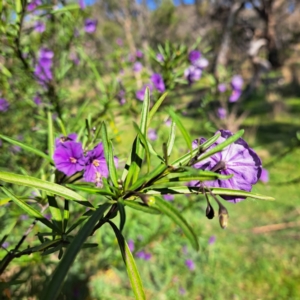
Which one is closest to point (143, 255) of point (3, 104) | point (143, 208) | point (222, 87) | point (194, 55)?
point (222, 87)

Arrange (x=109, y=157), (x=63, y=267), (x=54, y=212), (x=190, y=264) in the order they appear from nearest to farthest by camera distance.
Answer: (x=63, y=267), (x=109, y=157), (x=54, y=212), (x=190, y=264)

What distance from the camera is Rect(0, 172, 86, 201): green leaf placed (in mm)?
676

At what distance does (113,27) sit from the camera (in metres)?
19.5

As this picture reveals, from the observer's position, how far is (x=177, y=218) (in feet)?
1.89

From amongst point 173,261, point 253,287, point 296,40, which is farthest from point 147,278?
point 296,40

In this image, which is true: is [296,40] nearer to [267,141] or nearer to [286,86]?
[286,86]

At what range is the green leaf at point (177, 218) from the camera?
541mm

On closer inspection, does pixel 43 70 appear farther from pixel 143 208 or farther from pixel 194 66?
pixel 143 208

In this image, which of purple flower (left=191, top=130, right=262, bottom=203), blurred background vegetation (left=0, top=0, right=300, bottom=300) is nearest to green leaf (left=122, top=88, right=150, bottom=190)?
purple flower (left=191, top=130, right=262, bottom=203)

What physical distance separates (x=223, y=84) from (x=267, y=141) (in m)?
5.28

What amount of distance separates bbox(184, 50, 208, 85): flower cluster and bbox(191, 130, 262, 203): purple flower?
3.26 feet

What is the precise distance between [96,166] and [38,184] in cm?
19

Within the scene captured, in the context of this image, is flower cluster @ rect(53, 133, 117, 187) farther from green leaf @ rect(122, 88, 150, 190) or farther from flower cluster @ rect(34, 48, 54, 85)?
flower cluster @ rect(34, 48, 54, 85)

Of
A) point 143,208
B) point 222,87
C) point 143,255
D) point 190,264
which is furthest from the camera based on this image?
point 190,264
